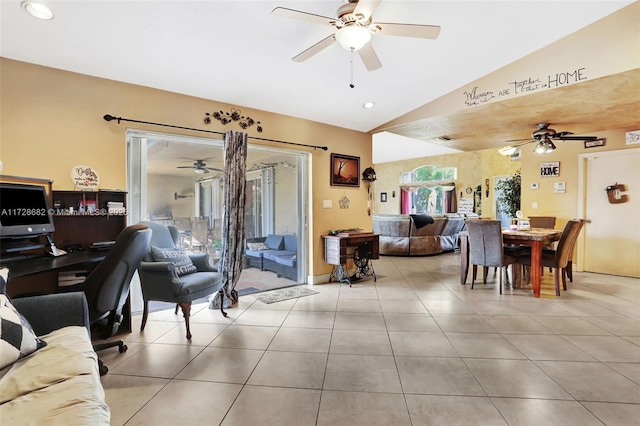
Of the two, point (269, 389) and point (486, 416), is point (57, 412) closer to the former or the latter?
point (269, 389)

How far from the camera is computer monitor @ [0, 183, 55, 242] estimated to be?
7.38 ft

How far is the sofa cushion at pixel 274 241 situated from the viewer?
447cm

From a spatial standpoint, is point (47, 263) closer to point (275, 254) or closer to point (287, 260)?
point (275, 254)

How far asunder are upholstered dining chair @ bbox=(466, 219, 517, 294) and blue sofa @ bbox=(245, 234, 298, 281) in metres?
2.62

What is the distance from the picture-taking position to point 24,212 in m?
2.35

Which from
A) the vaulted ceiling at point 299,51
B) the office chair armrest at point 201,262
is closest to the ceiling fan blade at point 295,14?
the vaulted ceiling at point 299,51

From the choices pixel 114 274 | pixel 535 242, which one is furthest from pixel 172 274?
pixel 535 242

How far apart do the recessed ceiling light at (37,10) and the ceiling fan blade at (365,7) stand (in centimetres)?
220

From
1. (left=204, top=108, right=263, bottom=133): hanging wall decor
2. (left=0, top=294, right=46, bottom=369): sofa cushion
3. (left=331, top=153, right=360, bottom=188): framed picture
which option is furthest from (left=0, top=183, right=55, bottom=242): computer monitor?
(left=331, top=153, right=360, bottom=188): framed picture

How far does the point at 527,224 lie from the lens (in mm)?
4805

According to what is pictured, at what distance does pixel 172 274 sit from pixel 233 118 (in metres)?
2.09

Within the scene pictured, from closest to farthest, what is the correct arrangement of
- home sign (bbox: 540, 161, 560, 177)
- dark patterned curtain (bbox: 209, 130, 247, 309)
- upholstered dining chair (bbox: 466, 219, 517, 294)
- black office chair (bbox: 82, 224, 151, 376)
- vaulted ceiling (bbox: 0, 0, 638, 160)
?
black office chair (bbox: 82, 224, 151, 376)
vaulted ceiling (bbox: 0, 0, 638, 160)
dark patterned curtain (bbox: 209, 130, 247, 309)
upholstered dining chair (bbox: 466, 219, 517, 294)
home sign (bbox: 540, 161, 560, 177)

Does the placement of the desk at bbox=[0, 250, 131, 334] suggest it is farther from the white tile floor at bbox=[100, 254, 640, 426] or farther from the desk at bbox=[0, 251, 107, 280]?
the white tile floor at bbox=[100, 254, 640, 426]

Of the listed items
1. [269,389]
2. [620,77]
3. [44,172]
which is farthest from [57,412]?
[620,77]
